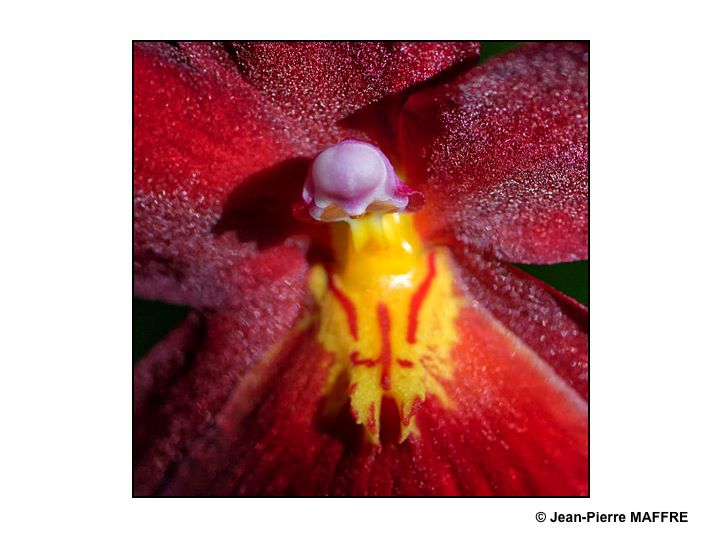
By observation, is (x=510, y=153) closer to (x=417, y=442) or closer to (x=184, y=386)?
(x=417, y=442)

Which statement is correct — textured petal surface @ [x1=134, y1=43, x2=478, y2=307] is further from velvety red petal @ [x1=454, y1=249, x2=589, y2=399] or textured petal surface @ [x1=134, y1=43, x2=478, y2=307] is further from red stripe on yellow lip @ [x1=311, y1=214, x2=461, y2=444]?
velvety red petal @ [x1=454, y1=249, x2=589, y2=399]

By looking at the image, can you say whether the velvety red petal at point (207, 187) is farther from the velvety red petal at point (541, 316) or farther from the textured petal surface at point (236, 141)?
the velvety red petal at point (541, 316)

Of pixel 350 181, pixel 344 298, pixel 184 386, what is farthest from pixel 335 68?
pixel 184 386

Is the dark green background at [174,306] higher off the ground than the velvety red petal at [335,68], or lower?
lower

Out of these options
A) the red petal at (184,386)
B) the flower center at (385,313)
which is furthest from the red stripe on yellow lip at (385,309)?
the red petal at (184,386)

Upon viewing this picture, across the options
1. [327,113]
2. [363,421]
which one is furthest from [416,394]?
[327,113]

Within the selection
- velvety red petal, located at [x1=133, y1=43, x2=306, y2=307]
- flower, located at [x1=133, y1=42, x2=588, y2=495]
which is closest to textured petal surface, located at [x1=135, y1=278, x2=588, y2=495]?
flower, located at [x1=133, y1=42, x2=588, y2=495]

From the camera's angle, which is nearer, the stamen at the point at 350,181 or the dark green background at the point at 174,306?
the stamen at the point at 350,181
